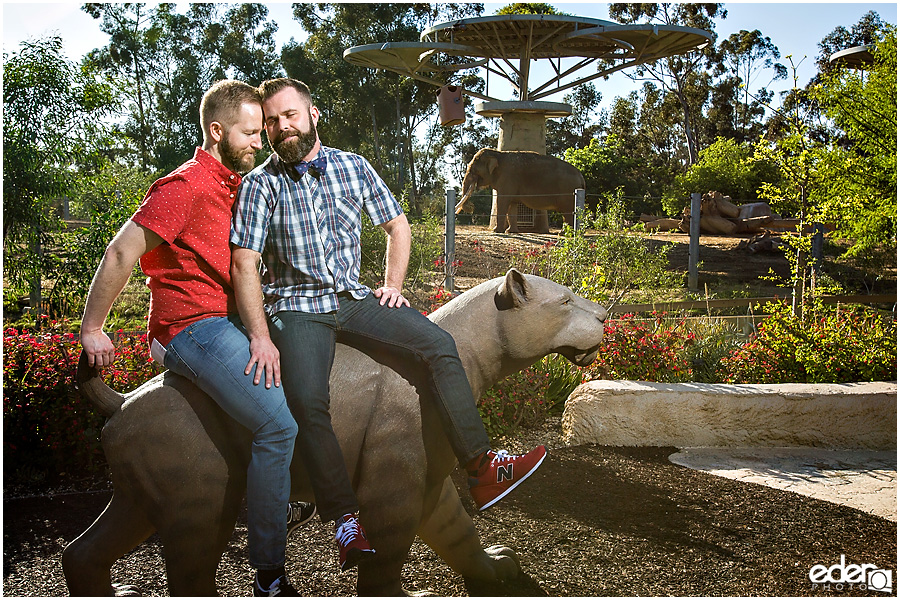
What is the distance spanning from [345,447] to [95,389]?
84 centimetres

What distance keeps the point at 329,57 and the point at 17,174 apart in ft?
70.1

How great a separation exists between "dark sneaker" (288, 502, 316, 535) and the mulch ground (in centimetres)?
54

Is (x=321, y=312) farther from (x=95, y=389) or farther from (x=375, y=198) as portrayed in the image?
(x=95, y=389)

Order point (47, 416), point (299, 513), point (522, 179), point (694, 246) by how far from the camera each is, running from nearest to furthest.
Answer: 1. point (299, 513)
2. point (47, 416)
3. point (694, 246)
4. point (522, 179)

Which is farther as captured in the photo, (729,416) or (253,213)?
(729,416)

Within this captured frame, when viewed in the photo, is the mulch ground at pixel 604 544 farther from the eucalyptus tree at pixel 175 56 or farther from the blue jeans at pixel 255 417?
the eucalyptus tree at pixel 175 56

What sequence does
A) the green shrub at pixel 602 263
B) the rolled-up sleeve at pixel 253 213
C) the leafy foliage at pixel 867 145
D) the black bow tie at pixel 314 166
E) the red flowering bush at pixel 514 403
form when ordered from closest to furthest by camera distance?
the rolled-up sleeve at pixel 253 213
the black bow tie at pixel 314 166
the red flowering bush at pixel 514 403
the leafy foliage at pixel 867 145
the green shrub at pixel 602 263

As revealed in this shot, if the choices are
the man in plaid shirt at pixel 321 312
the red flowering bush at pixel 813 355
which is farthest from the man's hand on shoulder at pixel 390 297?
the red flowering bush at pixel 813 355

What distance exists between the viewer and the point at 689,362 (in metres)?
6.66

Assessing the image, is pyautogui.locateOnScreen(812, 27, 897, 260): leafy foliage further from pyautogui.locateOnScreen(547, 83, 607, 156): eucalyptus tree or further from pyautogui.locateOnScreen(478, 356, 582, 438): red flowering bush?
pyautogui.locateOnScreen(547, 83, 607, 156): eucalyptus tree

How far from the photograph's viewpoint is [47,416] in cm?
468

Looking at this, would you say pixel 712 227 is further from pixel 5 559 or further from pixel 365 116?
pixel 5 559

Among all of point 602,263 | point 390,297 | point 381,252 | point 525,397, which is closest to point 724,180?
point 602,263

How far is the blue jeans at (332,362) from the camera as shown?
2.25 m
